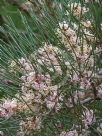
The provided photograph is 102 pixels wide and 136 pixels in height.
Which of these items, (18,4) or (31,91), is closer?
(31,91)

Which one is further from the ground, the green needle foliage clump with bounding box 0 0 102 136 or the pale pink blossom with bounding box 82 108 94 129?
the green needle foliage clump with bounding box 0 0 102 136

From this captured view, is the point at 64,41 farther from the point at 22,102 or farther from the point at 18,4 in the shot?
the point at 18,4

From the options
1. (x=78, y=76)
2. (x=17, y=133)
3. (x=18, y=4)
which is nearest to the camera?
(x=78, y=76)

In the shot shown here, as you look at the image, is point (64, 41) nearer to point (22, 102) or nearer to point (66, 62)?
point (66, 62)

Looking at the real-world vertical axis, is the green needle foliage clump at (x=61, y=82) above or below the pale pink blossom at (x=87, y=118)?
above

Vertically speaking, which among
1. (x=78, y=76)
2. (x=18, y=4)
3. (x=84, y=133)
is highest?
(x=18, y=4)

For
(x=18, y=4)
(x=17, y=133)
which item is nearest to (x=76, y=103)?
(x=17, y=133)

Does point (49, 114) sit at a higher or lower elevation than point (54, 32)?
lower

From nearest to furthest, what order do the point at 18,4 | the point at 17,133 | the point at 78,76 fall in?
the point at 78,76 → the point at 17,133 → the point at 18,4
